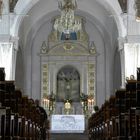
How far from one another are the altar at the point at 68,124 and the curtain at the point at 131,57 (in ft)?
11.1

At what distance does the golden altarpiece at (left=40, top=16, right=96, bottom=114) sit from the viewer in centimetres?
3231

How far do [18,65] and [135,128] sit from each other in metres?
24.0

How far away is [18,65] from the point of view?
33438mm

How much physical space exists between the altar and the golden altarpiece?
6.21 metres

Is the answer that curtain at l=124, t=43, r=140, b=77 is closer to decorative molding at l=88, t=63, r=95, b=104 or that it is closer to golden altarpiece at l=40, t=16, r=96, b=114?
golden altarpiece at l=40, t=16, r=96, b=114

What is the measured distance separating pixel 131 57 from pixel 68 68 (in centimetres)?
845

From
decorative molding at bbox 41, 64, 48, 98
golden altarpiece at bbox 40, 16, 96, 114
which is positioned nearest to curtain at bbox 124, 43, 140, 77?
golden altarpiece at bbox 40, 16, 96, 114

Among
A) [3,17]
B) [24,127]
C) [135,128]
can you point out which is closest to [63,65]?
[3,17]

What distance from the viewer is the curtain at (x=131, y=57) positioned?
24766mm

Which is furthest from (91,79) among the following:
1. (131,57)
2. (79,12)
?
(131,57)

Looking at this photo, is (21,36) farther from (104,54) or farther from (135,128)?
(135,128)

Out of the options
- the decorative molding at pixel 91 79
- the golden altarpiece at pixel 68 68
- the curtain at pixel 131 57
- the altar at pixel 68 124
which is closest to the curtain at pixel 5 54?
the altar at pixel 68 124

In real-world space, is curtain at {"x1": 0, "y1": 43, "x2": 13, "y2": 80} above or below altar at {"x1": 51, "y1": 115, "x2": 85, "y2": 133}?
above

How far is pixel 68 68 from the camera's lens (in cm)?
3278
